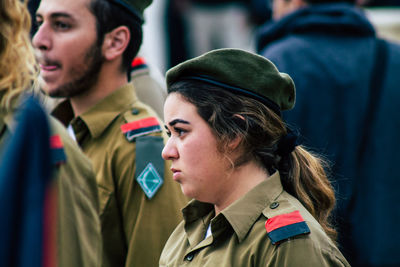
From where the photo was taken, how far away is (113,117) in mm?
2920

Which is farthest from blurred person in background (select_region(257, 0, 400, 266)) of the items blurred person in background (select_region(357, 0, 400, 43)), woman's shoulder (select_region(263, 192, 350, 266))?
blurred person in background (select_region(357, 0, 400, 43))

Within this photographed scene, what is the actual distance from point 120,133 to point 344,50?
1568 millimetres

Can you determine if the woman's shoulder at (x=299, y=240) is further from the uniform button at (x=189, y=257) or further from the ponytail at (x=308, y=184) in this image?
the uniform button at (x=189, y=257)

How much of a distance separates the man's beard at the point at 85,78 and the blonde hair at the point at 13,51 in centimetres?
82

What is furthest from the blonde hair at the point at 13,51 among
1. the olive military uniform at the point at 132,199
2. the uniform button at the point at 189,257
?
the uniform button at the point at 189,257

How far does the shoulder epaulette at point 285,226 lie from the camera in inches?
78.8

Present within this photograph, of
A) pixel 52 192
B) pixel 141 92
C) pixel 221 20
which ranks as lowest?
pixel 221 20

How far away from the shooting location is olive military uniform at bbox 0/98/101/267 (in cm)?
141

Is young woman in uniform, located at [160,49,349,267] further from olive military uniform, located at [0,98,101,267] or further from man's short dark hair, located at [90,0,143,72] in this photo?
man's short dark hair, located at [90,0,143,72]

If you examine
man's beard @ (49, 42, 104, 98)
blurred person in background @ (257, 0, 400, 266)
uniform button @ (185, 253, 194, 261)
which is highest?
man's beard @ (49, 42, 104, 98)

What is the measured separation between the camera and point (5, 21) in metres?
2.02

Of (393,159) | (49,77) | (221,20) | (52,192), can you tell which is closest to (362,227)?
(393,159)

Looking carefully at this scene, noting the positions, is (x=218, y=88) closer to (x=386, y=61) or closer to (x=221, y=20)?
(x=386, y=61)

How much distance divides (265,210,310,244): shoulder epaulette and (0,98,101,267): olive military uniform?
59cm
